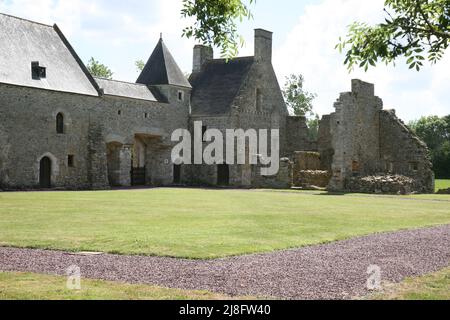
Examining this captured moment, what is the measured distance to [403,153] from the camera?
126 feet

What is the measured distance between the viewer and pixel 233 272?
8.26 metres

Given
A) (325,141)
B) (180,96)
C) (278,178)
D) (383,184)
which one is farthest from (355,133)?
(180,96)

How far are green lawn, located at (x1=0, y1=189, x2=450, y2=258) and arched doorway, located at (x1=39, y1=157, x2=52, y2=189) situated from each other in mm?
12398

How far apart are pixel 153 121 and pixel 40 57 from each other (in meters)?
8.77

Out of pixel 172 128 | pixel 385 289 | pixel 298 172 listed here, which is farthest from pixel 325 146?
pixel 385 289

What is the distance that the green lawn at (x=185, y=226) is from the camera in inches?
416

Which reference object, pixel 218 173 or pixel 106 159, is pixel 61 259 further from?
pixel 218 173

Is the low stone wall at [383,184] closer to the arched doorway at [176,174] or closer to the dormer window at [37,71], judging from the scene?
the arched doorway at [176,174]

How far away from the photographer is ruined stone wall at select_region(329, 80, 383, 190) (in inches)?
1422

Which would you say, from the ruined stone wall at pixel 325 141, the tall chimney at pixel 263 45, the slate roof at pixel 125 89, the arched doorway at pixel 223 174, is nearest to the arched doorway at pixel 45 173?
the slate roof at pixel 125 89

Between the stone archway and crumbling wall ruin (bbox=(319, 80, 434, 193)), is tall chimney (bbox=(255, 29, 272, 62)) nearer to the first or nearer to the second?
crumbling wall ruin (bbox=(319, 80, 434, 193))

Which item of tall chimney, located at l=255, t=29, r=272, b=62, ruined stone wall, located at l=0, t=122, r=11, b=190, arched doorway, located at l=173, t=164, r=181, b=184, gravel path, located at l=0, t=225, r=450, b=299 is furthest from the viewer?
Result: tall chimney, located at l=255, t=29, r=272, b=62

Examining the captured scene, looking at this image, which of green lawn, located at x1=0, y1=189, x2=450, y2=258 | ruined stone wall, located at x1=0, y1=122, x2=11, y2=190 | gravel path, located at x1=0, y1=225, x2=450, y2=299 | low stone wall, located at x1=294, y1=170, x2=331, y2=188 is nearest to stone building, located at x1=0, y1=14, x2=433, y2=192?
ruined stone wall, located at x1=0, y1=122, x2=11, y2=190

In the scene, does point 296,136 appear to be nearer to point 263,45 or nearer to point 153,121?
point 263,45
